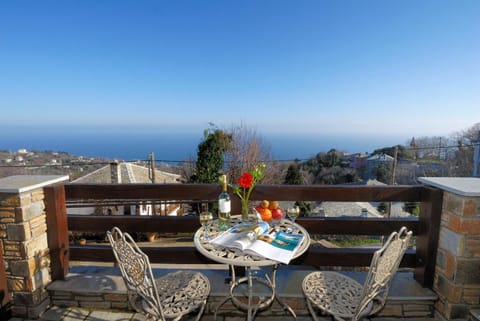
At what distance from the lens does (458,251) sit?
1603 millimetres

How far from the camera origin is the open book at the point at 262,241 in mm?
1241

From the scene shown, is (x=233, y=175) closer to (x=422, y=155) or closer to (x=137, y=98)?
(x=422, y=155)

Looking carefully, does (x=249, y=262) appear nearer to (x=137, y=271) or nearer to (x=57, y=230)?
(x=137, y=271)

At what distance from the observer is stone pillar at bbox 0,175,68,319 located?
1.70 m

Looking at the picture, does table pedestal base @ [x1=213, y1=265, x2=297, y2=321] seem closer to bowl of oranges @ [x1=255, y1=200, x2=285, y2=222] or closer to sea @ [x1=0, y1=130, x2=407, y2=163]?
bowl of oranges @ [x1=255, y1=200, x2=285, y2=222]

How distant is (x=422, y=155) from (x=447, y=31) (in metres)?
4.82

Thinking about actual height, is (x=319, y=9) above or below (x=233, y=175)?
above

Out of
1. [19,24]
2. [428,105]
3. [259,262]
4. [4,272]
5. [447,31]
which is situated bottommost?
[4,272]

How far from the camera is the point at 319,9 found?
238 inches

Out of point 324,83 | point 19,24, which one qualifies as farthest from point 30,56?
point 324,83

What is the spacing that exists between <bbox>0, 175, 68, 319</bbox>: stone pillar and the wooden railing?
8 cm

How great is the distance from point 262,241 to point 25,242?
5.87ft

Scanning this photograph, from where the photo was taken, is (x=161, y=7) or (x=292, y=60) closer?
(x=161, y=7)

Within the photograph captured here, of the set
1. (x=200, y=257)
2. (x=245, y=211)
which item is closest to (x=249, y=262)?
(x=245, y=211)
